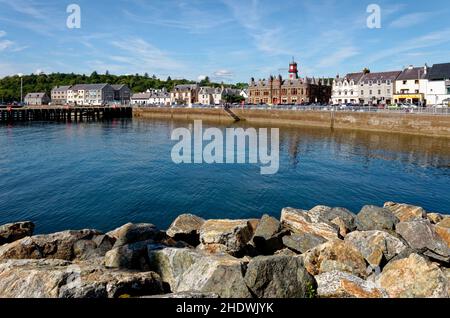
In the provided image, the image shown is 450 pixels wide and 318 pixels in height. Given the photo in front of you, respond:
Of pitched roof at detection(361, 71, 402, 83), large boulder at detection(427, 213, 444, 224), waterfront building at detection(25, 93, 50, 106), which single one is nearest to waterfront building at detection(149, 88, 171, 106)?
waterfront building at detection(25, 93, 50, 106)

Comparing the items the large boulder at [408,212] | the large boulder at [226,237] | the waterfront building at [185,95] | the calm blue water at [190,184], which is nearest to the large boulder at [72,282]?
the large boulder at [226,237]

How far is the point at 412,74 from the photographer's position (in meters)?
80.5

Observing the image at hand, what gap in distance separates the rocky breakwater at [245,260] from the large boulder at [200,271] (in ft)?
0.08

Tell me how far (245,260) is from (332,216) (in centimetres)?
694

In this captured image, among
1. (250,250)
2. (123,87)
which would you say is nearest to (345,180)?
(250,250)

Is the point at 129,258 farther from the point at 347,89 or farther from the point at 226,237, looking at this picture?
the point at 347,89

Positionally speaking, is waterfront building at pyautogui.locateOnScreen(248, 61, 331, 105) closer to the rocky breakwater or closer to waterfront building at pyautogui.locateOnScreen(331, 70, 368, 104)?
waterfront building at pyautogui.locateOnScreen(331, 70, 368, 104)

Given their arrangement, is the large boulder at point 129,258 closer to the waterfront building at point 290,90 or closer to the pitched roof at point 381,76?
the pitched roof at point 381,76

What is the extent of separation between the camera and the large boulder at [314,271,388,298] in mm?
8461

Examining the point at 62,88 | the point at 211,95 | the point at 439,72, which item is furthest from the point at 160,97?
the point at 439,72

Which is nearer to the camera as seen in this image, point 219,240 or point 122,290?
point 122,290

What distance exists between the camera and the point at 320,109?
227 feet

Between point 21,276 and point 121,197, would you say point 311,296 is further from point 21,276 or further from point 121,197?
point 121,197
